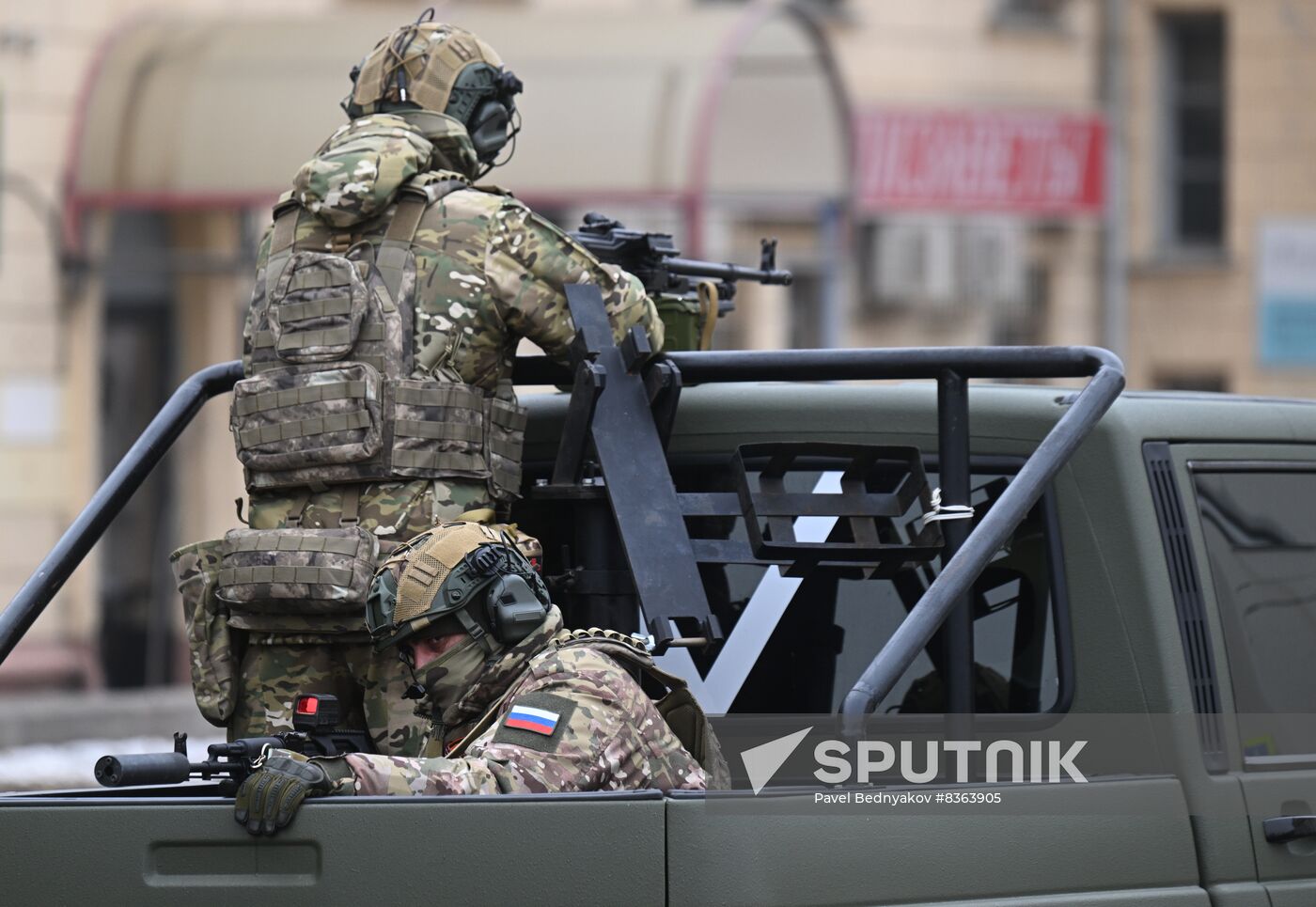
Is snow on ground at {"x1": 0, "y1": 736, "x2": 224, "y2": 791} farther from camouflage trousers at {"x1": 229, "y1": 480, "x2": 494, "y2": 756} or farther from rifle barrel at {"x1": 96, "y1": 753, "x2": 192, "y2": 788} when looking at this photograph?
rifle barrel at {"x1": 96, "y1": 753, "x2": 192, "y2": 788}

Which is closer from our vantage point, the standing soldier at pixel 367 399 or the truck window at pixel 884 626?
the truck window at pixel 884 626

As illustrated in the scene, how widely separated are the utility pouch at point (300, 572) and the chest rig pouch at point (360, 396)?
0.14 meters

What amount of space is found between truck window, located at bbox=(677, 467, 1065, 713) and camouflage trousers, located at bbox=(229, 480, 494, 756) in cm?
45

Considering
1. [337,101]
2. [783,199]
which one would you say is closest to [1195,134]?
[783,199]

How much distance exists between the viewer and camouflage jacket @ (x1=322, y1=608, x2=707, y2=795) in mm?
3088

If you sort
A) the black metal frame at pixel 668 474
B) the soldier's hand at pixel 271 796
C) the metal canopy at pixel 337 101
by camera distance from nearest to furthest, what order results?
the soldier's hand at pixel 271 796 < the black metal frame at pixel 668 474 < the metal canopy at pixel 337 101

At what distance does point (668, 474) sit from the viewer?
3.72 metres

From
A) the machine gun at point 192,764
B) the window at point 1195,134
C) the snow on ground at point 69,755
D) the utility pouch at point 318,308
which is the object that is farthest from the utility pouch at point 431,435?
the window at point 1195,134

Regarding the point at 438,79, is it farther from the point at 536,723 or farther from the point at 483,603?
the point at 536,723

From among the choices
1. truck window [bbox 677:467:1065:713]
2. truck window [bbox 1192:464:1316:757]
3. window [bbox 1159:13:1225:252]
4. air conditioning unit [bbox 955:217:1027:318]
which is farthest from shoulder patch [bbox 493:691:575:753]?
window [bbox 1159:13:1225:252]

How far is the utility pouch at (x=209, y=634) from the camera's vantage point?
406 centimetres

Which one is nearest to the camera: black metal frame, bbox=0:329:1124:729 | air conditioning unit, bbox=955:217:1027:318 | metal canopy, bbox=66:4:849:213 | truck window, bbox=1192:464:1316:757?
black metal frame, bbox=0:329:1124:729

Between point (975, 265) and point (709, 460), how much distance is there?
15894mm

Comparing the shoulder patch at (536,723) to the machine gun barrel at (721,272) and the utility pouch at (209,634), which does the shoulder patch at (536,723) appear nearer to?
the utility pouch at (209,634)
